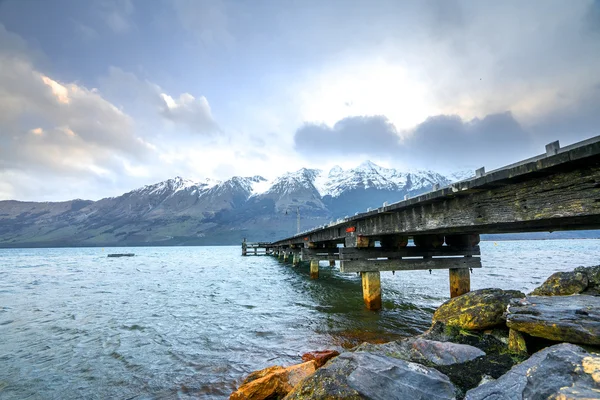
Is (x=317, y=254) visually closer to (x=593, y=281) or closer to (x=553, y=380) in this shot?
(x=593, y=281)

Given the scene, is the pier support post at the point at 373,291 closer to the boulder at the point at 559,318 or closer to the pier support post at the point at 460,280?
the pier support post at the point at 460,280

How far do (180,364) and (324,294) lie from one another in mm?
11084

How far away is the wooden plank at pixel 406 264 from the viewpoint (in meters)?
11.7

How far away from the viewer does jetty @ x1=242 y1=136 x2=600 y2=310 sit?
389 centimetres

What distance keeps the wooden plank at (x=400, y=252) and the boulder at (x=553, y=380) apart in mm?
8578

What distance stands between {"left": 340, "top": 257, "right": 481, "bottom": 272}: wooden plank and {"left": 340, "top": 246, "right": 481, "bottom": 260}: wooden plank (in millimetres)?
210

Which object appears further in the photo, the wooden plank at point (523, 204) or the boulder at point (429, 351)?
the boulder at point (429, 351)

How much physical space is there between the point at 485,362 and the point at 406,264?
25.8 ft

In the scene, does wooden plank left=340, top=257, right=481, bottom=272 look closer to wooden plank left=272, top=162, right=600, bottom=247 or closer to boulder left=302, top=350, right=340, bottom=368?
wooden plank left=272, top=162, right=600, bottom=247

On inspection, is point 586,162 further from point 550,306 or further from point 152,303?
Answer: point 152,303

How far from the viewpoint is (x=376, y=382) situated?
11.5ft

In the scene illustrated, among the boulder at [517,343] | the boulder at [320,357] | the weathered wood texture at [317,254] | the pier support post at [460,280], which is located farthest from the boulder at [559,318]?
the weathered wood texture at [317,254]

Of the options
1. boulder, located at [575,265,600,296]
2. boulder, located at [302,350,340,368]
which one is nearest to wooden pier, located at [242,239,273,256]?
boulder, located at [302,350,340,368]

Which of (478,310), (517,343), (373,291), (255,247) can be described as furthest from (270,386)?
(255,247)
